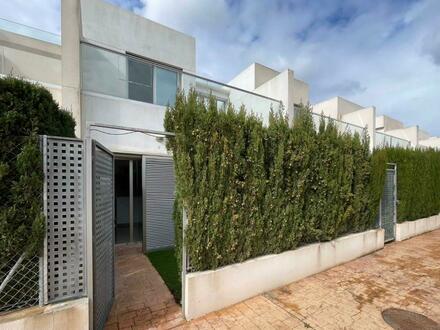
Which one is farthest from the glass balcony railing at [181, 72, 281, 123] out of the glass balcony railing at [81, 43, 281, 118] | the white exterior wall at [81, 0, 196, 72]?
the white exterior wall at [81, 0, 196, 72]

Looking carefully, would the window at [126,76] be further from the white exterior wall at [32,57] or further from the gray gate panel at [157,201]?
the white exterior wall at [32,57]

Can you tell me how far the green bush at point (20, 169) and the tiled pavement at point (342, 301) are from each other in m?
2.13

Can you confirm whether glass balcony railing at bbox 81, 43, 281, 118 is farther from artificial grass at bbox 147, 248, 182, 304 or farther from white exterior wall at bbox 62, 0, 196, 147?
artificial grass at bbox 147, 248, 182, 304

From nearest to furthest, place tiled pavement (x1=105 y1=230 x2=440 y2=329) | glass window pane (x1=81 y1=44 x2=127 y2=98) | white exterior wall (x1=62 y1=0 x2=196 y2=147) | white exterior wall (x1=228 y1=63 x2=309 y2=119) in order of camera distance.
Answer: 1. tiled pavement (x1=105 y1=230 x2=440 y2=329)
2. white exterior wall (x1=62 y1=0 x2=196 y2=147)
3. glass window pane (x1=81 y1=44 x2=127 y2=98)
4. white exterior wall (x1=228 y1=63 x2=309 y2=119)

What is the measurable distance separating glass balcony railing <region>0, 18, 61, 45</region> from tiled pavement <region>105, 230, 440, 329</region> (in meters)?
9.20

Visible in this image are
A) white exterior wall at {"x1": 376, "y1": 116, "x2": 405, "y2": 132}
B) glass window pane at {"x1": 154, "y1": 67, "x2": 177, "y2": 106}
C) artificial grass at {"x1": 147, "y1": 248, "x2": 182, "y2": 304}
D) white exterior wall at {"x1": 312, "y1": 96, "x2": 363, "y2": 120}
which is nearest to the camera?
artificial grass at {"x1": 147, "y1": 248, "x2": 182, "y2": 304}

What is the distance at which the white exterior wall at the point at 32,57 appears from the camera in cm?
695

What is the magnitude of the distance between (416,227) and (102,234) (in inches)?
404

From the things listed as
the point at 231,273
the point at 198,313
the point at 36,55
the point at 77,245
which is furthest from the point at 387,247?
the point at 36,55

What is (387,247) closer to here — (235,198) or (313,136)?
(313,136)

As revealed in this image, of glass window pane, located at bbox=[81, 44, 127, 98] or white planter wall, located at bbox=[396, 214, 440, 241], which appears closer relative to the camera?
glass window pane, located at bbox=[81, 44, 127, 98]

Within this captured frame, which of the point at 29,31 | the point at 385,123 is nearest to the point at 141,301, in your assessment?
the point at 29,31

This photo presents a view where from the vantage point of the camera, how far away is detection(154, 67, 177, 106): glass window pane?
6633 mm

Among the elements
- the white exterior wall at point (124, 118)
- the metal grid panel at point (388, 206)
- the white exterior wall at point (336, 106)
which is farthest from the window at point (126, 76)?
the white exterior wall at point (336, 106)
